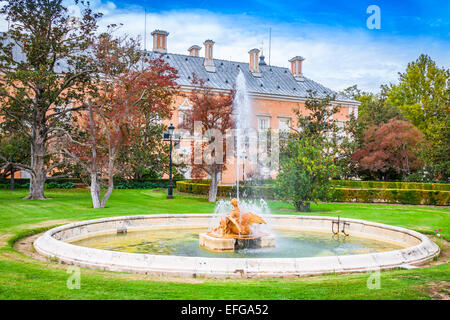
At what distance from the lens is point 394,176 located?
3781 centimetres

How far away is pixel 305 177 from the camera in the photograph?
652 inches

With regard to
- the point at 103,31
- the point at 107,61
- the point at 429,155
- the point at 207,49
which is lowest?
the point at 429,155

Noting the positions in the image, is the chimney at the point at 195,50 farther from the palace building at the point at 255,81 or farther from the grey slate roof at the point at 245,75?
the grey slate roof at the point at 245,75

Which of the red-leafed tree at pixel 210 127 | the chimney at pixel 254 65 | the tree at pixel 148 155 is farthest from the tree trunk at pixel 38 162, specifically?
the chimney at pixel 254 65

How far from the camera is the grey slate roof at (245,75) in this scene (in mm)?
42344

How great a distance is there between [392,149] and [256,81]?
678 inches

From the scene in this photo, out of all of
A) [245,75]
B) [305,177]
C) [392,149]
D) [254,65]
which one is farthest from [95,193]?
[254,65]

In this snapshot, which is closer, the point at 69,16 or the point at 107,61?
the point at 107,61

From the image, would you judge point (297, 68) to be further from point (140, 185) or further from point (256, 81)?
point (140, 185)

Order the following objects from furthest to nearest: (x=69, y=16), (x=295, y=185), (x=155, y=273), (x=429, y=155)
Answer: (x=429, y=155), (x=69, y=16), (x=295, y=185), (x=155, y=273)

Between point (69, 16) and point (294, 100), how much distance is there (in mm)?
29797

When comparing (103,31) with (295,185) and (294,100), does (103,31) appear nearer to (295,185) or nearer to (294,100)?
(295,185)
